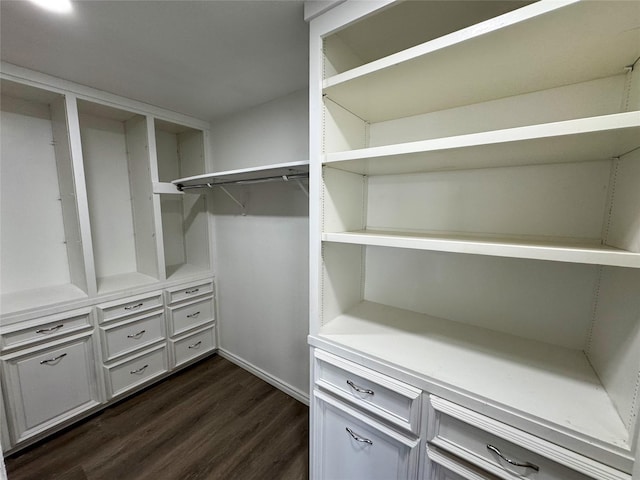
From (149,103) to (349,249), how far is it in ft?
6.72

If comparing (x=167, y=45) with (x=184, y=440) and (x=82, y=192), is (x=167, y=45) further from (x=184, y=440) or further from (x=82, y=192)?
(x=184, y=440)

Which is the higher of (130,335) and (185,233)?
(185,233)

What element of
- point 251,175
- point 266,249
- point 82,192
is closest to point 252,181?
point 251,175

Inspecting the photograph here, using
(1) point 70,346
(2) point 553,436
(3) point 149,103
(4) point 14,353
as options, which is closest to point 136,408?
(1) point 70,346

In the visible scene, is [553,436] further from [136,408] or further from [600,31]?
[136,408]

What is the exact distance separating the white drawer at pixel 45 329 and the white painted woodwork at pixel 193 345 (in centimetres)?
70

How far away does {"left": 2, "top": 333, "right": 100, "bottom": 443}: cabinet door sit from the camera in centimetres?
158

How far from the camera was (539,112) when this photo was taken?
1013 mm

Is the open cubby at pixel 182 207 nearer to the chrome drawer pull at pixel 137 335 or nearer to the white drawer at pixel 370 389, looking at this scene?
the chrome drawer pull at pixel 137 335

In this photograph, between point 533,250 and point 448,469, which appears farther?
point 448,469

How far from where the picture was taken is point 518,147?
0.83 meters

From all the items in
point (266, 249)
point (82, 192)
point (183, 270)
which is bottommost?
point (183, 270)

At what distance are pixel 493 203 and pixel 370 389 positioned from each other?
96cm

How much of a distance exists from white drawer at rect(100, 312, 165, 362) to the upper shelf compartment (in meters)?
1.18
